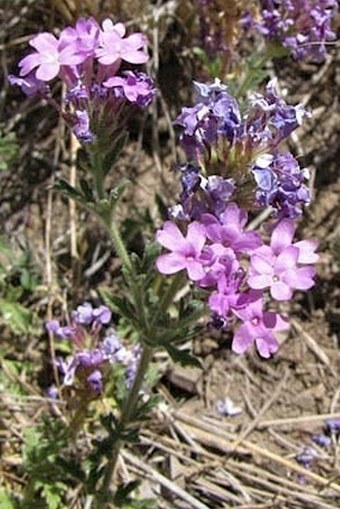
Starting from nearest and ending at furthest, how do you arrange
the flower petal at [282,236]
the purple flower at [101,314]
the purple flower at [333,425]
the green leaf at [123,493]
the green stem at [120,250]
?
1. the flower petal at [282,236]
2. the green stem at [120,250]
3. the green leaf at [123,493]
4. the purple flower at [101,314]
5. the purple flower at [333,425]

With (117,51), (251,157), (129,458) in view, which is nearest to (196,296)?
(251,157)

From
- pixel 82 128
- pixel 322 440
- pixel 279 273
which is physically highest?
pixel 82 128

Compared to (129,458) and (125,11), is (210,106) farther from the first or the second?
(125,11)

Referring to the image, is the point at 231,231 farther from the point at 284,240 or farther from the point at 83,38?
the point at 83,38

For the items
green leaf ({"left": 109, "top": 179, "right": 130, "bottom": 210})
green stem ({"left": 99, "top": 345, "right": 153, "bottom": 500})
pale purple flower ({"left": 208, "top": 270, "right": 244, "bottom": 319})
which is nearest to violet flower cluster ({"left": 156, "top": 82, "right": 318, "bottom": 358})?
pale purple flower ({"left": 208, "top": 270, "right": 244, "bottom": 319})

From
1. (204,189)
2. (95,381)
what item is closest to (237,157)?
(204,189)

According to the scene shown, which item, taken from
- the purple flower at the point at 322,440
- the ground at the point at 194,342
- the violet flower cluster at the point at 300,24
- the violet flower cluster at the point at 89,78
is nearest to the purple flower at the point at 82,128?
the violet flower cluster at the point at 89,78

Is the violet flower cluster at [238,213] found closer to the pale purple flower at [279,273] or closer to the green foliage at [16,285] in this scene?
the pale purple flower at [279,273]

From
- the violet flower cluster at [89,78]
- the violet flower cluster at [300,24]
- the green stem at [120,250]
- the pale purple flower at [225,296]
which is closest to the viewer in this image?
the pale purple flower at [225,296]
